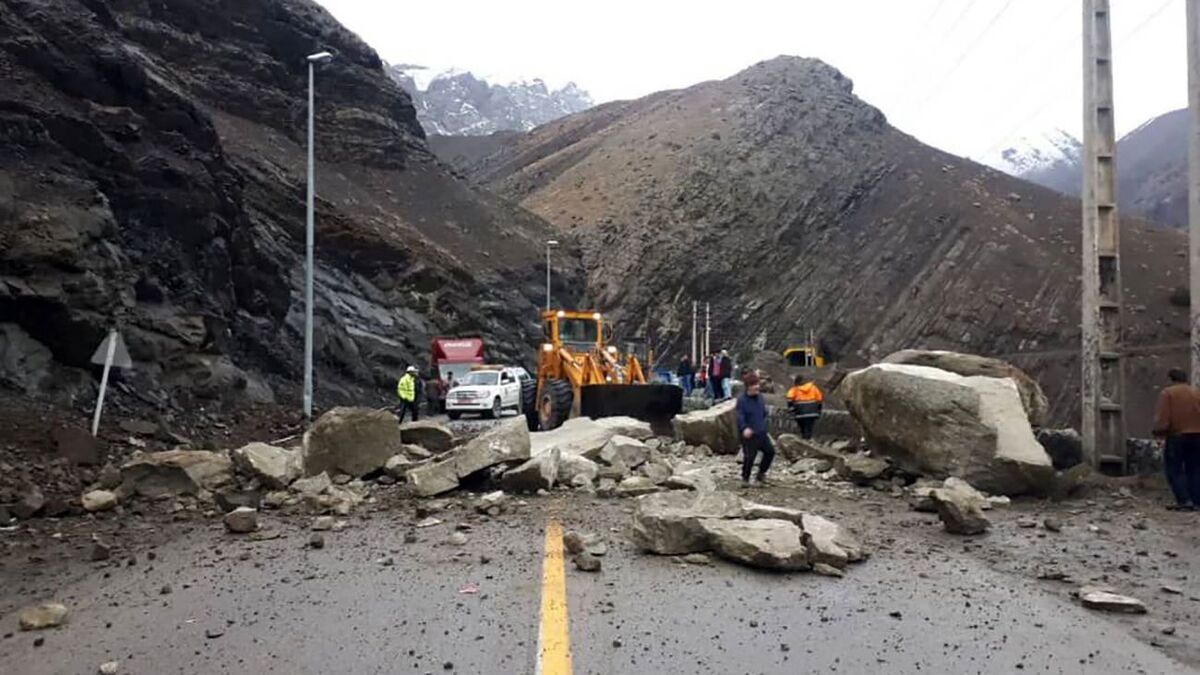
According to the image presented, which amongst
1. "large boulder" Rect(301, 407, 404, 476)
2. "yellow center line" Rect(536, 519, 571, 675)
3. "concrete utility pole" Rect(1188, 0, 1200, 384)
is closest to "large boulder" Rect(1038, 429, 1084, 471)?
"concrete utility pole" Rect(1188, 0, 1200, 384)

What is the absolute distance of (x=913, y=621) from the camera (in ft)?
18.7

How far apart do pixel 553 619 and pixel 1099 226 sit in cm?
1020

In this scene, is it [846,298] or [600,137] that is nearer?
[846,298]

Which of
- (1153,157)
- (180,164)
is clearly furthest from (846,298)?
(180,164)

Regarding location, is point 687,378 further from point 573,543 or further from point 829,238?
point 829,238

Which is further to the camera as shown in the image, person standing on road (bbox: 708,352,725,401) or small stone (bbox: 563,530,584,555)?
person standing on road (bbox: 708,352,725,401)

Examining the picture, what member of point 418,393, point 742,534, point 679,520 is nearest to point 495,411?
point 418,393

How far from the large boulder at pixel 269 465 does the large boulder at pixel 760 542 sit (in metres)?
5.57

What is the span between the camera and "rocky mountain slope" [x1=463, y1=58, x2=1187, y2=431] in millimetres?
55594

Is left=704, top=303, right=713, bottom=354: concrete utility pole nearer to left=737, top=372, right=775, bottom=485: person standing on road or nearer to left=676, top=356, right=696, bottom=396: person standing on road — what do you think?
left=676, top=356, right=696, bottom=396: person standing on road

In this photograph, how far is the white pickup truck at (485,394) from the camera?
3047 cm

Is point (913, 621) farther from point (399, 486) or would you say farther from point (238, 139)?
point (238, 139)

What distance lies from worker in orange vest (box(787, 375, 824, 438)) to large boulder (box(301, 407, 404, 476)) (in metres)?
8.60

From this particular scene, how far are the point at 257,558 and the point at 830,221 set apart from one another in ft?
218
